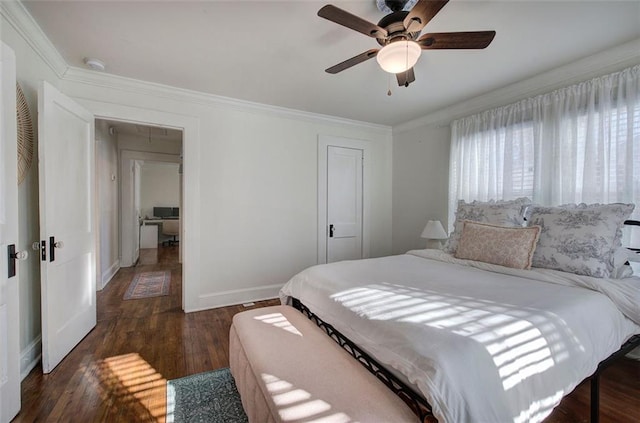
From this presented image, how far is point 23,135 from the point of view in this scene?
198cm

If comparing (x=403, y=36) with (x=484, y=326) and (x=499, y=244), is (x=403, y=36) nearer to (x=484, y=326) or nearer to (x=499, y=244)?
(x=484, y=326)

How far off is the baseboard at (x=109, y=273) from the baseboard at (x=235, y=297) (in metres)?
1.89

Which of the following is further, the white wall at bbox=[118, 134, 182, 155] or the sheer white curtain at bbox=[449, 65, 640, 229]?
the white wall at bbox=[118, 134, 182, 155]

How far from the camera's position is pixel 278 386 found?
1132 mm

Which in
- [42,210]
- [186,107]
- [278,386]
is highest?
[186,107]

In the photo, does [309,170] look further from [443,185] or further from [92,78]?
[92,78]

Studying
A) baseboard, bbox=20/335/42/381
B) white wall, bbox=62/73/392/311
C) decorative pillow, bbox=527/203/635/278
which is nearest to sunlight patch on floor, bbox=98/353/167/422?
baseboard, bbox=20/335/42/381

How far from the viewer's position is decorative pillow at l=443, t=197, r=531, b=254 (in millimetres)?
2500

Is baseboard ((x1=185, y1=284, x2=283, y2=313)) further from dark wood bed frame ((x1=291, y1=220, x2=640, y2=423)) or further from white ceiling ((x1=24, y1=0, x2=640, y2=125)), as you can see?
white ceiling ((x1=24, y1=0, x2=640, y2=125))

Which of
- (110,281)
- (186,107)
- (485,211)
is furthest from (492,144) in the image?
(110,281)

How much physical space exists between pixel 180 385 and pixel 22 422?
79 cm

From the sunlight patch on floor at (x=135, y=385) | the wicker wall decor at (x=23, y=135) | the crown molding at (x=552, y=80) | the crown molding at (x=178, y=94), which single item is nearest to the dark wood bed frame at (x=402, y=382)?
the sunlight patch on floor at (x=135, y=385)

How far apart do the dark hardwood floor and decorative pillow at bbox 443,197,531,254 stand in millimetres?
1276

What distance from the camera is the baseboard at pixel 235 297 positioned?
3265mm
